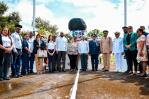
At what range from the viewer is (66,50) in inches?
848

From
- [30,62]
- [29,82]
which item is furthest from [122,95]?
[30,62]

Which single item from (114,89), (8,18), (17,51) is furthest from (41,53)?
(8,18)

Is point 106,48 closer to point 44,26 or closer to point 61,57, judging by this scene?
point 61,57

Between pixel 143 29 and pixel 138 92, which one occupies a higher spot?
pixel 143 29

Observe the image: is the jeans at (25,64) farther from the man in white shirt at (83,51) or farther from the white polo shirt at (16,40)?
the man in white shirt at (83,51)

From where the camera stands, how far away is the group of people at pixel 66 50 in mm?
15970

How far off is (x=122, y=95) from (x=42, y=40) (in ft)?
30.9

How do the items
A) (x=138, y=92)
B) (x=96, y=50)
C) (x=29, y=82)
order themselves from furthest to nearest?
(x=96, y=50)
(x=29, y=82)
(x=138, y=92)

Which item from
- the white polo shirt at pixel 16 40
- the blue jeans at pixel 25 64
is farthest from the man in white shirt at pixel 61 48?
the white polo shirt at pixel 16 40

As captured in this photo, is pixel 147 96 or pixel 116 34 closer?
pixel 147 96

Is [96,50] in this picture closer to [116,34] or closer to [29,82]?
[116,34]

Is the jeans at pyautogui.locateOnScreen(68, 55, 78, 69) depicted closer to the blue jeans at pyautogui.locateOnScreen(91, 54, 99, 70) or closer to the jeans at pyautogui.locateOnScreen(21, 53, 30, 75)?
the blue jeans at pyautogui.locateOnScreen(91, 54, 99, 70)

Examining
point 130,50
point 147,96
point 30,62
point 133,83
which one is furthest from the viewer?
point 30,62

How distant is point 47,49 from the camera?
20641 mm
